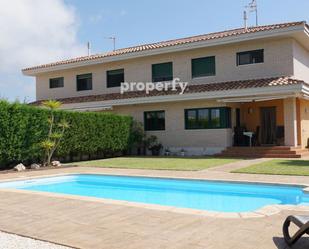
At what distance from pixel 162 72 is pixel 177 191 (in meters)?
19.1

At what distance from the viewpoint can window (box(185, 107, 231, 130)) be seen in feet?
93.5

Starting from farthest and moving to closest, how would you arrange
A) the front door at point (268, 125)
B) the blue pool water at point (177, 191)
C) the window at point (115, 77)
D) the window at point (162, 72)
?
the window at point (115, 77), the window at point (162, 72), the front door at point (268, 125), the blue pool water at point (177, 191)

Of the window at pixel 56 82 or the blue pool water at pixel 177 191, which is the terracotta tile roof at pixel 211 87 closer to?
the window at pixel 56 82

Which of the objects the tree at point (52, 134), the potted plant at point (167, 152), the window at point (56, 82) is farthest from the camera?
the window at point (56, 82)

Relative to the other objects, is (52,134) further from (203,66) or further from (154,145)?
(203,66)

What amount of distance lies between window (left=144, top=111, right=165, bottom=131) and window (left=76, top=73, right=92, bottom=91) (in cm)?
830

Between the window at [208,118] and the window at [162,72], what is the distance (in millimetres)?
4115

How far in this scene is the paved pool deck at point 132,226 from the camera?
6.90m

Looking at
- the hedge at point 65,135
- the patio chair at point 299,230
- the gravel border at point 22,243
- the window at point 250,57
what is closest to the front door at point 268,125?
the window at point 250,57

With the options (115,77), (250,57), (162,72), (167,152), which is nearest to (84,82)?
(115,77)

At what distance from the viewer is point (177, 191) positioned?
15.5 meters

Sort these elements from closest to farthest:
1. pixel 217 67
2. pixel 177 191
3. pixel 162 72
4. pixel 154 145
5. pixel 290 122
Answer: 1. pixel 177 191
2. pixel 290 122
3. pixel 217 67
4. pixel 154 145
5. pixel 162 72

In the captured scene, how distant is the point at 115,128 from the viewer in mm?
30234

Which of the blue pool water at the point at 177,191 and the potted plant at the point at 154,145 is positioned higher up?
the potted plant at the point at 154,145
